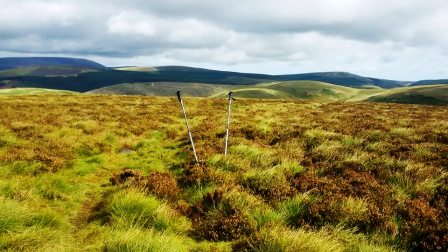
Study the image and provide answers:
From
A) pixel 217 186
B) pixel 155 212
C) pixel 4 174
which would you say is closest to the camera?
pixel 155 212

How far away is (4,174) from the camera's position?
12125 mm

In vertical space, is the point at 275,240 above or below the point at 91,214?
above

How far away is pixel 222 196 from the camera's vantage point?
31.4 feet

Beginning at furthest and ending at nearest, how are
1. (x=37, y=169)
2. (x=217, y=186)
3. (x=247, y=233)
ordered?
(x=37, y=169), (x=217, y=186), (x=247, y=233)

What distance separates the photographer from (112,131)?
71.5ft

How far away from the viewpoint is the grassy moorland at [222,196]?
7492 millimetres

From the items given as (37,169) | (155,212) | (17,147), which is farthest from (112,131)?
(155,212)

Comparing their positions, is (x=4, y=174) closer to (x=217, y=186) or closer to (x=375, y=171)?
(x=217, y=186)

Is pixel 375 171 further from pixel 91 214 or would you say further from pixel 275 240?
pixel 91 214

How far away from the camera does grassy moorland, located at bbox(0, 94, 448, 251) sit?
24.6ft

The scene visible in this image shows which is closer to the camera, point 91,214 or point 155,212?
point 155,212

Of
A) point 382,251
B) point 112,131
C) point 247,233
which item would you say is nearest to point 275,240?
point 247,233

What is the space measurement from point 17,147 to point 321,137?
44.8ft

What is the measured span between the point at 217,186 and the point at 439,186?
6.21 meters
